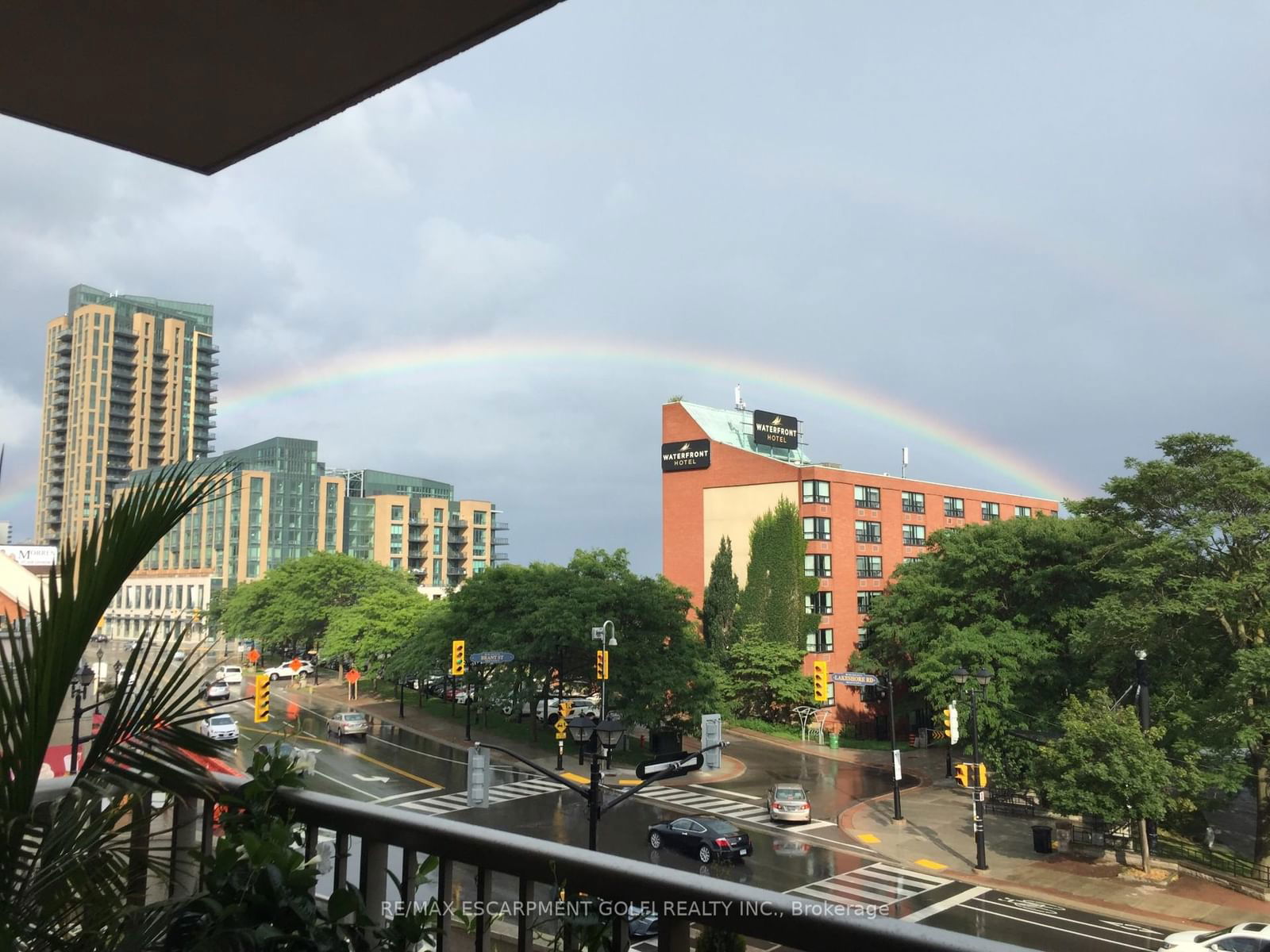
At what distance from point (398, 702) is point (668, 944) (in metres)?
50.1

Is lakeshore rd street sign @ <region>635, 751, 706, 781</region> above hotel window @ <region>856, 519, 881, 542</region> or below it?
below

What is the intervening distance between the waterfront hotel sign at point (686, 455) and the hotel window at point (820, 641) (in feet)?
38.1

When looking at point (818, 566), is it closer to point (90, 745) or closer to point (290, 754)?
point (290, 754)

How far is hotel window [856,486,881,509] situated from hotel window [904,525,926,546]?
2.95 metres

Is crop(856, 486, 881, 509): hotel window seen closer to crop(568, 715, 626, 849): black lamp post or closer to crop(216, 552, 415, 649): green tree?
crop(216, 552, 415, 649): green tree

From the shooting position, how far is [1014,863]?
2431 cm

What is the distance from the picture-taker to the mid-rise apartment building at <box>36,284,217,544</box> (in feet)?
388

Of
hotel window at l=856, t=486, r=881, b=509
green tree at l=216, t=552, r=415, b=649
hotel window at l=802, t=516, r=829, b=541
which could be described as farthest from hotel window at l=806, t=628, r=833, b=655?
green tree at l=216, t=552, r=415, b=649

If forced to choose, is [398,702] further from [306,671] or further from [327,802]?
[327,802]

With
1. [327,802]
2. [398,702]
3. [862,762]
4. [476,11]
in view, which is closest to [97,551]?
[327,802]

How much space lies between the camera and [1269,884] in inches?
828

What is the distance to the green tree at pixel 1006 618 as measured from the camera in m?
32.0

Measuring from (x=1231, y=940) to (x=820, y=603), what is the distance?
32.5 metres

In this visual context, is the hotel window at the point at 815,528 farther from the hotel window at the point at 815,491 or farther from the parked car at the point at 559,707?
the parked car at the point at 559,707
